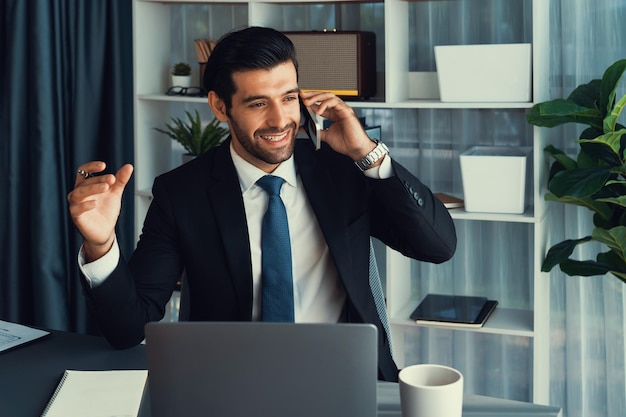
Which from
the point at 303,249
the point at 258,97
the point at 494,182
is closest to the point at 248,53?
the point at 258,97

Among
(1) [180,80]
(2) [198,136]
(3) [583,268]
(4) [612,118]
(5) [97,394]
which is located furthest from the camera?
(1) [180,80]

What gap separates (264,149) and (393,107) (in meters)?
0.96

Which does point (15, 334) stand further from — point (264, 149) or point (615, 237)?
point (615, 237)

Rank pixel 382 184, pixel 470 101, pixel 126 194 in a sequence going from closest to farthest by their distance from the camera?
1. pixel 382 184
2. pixel 470 101
3. pixel 126 194

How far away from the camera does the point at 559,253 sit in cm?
286

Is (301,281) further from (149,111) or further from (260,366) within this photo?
(149,111)

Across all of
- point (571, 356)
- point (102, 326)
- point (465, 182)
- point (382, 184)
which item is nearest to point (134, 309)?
point (102, 326)

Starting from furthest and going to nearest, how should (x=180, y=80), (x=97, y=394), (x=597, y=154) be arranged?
(x=180, y=80)
(x=597, y=154)
(x=97, y=394)

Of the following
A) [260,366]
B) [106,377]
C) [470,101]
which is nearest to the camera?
[260,366]

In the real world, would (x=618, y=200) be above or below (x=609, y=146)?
below

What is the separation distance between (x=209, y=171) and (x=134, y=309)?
45cm

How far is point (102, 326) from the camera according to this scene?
6.19 ft

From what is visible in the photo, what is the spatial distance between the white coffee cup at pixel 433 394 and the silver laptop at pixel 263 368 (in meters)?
0.05

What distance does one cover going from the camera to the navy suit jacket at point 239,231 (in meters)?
2.13
